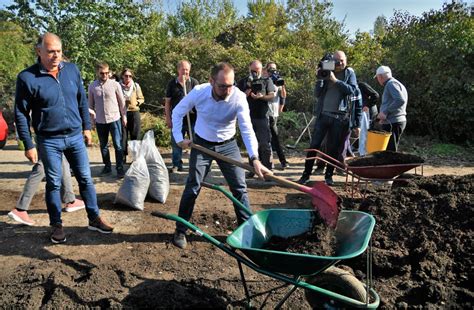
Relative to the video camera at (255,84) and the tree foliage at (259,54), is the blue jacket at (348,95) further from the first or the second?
the tree foliage at (259,54)

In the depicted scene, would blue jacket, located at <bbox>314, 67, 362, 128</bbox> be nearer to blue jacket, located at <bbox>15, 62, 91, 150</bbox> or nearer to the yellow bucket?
the yellow bucket

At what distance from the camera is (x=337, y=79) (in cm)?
615

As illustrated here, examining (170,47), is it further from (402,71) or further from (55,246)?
(55,246)

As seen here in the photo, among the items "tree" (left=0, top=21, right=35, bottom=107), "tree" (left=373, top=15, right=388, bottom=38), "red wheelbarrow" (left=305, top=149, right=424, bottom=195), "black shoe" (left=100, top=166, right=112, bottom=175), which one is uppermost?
"tree" (left=373, top=15, right=388, bottom=38)

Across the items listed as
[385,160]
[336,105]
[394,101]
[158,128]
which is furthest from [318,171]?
[158,128]

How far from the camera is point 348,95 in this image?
20.0 ft

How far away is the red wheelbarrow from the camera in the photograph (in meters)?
5.07

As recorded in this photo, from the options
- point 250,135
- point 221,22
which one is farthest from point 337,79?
point 221,22

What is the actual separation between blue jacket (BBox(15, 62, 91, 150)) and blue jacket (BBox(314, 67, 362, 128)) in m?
3.47

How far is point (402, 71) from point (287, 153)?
362 centimetres

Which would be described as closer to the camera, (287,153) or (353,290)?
(353,290)

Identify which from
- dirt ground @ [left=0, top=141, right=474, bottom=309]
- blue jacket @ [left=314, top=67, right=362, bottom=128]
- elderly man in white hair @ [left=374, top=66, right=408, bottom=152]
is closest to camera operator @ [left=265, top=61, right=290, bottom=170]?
blue jacket @ [left=314, top=67, right=362, bottom=128]

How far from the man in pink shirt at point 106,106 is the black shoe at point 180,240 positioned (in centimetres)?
278

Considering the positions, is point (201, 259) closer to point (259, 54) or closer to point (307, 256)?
point (307, 256)
